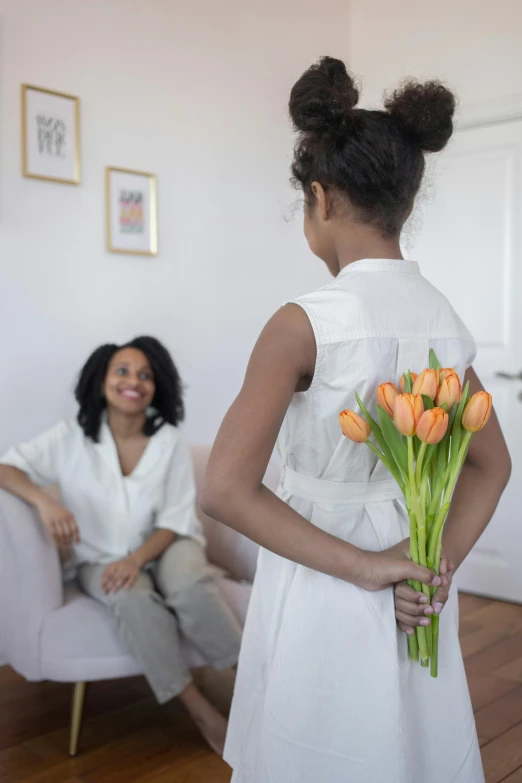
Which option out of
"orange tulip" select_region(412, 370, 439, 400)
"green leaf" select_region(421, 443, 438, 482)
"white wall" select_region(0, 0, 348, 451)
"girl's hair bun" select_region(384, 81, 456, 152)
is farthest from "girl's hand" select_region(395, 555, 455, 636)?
"white wall" select_region(0, 0, 348, 451)

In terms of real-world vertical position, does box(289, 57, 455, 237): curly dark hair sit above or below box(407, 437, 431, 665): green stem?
above

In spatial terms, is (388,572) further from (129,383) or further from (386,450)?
(129,383)

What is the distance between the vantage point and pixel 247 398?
85cm

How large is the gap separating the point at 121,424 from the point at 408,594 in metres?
1.77

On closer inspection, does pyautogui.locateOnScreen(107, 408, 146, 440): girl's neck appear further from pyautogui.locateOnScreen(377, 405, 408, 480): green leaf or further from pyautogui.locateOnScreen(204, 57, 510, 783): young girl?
pyautogui.locateOnScreen(377, 405, 408, 480): green leaf

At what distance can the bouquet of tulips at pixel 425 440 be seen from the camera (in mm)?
850

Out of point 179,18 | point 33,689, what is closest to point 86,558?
point 33,689

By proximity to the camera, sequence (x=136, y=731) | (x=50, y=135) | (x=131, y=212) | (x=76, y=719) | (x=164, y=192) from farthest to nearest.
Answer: (x=164, y=192) < (x=131, y=212) < (x=50, y=135) < (x=136, y=731) < (x=76, y=719)

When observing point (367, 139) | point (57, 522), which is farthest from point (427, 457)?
point (57, 522)

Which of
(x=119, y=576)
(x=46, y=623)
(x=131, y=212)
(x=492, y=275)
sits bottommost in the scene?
(x=46, y=623)

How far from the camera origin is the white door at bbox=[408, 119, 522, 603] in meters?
3.50

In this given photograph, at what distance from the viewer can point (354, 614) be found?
3.07 ft

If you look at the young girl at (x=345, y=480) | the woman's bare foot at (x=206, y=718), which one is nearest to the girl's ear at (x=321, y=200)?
the young girl at (x=345, y=480)

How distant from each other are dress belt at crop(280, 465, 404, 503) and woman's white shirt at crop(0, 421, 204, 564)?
1.48 m
